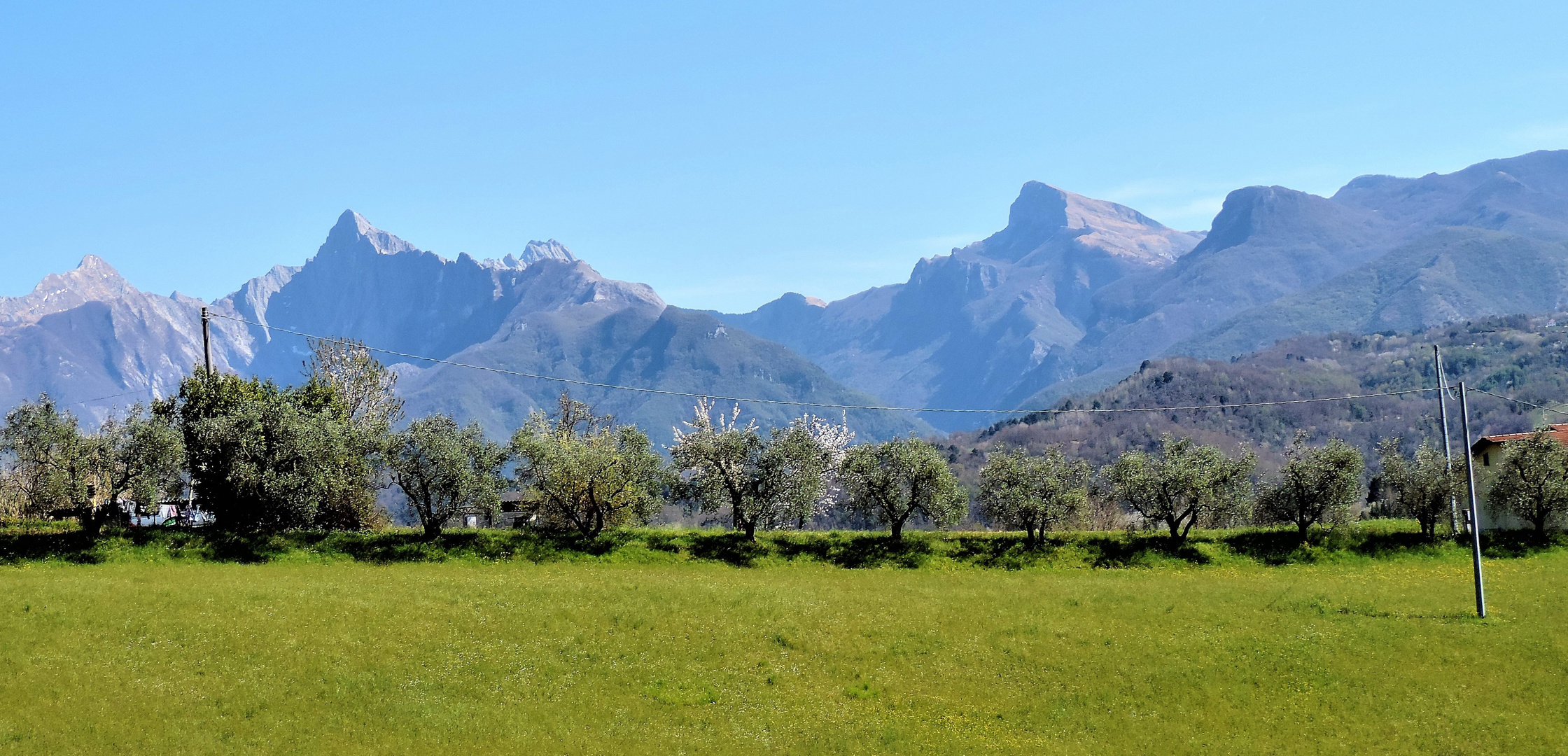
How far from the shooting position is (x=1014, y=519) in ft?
255

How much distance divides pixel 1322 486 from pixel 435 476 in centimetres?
6661

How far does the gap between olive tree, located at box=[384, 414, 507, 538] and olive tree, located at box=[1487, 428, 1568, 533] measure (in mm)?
78481

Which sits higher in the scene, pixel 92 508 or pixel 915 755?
pixel 92 508

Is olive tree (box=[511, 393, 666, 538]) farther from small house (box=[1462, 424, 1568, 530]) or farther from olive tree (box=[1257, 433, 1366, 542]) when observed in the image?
small house (box=[1462, 424, 1568, 530])

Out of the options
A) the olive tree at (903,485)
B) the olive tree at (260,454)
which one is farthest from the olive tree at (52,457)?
the olive tree at (903,485)

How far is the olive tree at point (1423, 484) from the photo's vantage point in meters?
75.9

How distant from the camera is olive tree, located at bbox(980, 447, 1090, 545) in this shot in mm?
76375

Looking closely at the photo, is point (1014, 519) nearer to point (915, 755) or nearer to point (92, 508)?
point (915, 755)

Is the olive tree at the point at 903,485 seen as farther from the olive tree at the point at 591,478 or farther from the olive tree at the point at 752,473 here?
the olive tree at the point at 591,478

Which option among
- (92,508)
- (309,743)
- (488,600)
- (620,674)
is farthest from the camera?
(92,508)

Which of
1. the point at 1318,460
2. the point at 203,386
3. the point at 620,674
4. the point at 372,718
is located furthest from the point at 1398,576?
the point at 203,386

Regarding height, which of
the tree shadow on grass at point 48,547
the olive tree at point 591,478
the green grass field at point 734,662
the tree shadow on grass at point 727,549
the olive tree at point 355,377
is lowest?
the green grass field at point 734,662

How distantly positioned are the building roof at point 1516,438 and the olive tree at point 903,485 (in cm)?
4724

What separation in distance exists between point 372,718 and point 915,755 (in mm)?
19209
